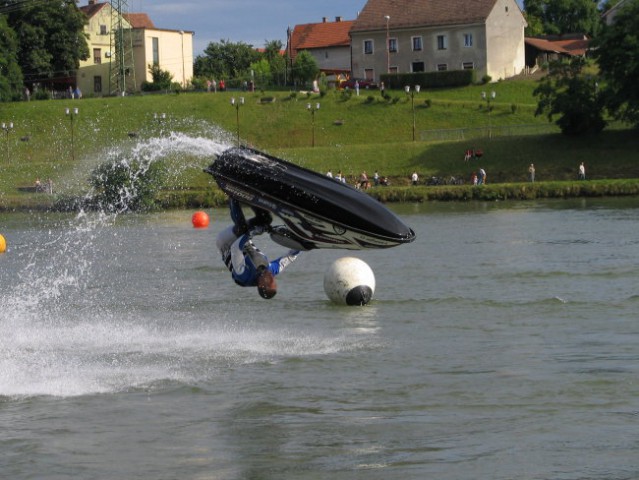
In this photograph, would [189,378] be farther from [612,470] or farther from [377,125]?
[377,125]

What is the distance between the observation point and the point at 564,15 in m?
149

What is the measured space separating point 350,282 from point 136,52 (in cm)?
9632

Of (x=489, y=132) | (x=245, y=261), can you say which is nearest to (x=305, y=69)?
(x=489, y=132)

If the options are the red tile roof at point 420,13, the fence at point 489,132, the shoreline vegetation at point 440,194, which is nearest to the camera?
the shoreline vegetation at point 440,194

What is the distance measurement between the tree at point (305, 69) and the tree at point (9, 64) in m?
27.4

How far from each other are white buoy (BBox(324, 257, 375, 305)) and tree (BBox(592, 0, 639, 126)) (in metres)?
46.8

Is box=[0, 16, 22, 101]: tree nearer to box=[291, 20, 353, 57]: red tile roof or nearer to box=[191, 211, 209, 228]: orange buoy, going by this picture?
box=[291, 20, 353, 57]: red tile roof

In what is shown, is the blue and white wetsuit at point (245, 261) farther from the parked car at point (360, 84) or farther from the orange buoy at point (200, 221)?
the parked car at point (360, 84)

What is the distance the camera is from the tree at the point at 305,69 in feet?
369

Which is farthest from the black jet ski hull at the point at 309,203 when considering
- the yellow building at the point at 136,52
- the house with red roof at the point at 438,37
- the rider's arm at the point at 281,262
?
the yellow building at the point at 136,52

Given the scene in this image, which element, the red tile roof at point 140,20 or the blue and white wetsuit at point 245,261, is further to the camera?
the red tile roof at point 140,20

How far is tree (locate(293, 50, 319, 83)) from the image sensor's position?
4429 inches

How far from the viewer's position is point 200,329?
76.3 feet

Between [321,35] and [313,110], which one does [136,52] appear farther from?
[313,110]
